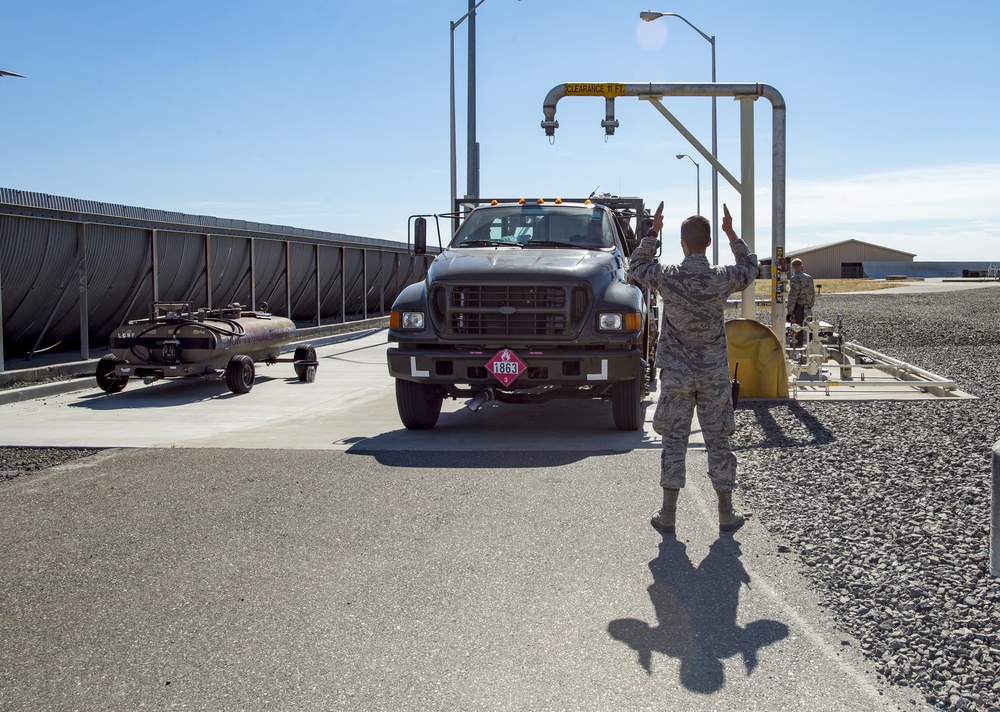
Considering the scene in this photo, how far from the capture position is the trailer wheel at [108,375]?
44.4ft

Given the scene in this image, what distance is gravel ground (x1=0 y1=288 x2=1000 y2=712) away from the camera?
4.07m

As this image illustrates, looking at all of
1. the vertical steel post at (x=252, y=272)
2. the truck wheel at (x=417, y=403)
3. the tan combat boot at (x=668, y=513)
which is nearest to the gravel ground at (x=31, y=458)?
the truck wheel at (x=417, y=403)

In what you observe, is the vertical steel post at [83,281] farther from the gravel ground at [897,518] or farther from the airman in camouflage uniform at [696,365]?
the airman in camouflage uniform at [696,365]

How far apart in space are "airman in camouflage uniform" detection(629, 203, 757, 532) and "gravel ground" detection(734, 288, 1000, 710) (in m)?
0.65

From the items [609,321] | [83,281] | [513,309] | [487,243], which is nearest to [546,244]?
[487,243]

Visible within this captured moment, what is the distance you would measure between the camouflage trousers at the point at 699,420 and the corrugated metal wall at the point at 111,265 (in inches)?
428

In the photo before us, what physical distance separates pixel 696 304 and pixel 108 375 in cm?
1004

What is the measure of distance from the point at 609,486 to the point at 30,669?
423 cm

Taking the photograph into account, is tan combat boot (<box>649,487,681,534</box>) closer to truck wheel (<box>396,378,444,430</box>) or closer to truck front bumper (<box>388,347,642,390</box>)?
truck front bumper (<box>388,347,642,390</box>)

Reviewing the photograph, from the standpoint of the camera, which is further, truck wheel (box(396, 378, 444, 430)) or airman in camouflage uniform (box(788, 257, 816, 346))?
airman in camouflage uniform (box(788, 257, 816, 346))

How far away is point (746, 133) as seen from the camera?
492 inches

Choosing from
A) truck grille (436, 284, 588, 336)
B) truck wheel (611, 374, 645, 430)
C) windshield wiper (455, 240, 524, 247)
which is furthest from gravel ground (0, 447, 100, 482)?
truck wheel (611, 374, 645, 430)

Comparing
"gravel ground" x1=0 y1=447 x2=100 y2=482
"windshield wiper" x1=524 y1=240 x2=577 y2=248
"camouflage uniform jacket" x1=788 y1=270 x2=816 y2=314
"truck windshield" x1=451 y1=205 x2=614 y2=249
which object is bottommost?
"gravel ground" x1=0 y1=447 x2=100 y2=482

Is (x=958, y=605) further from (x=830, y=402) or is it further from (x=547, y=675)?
(x=830, y=402)
